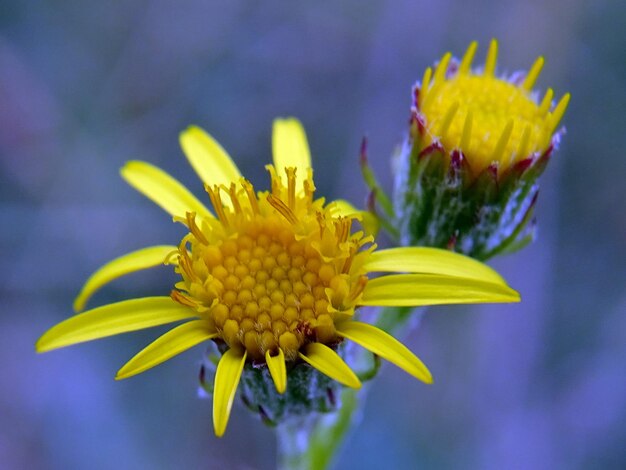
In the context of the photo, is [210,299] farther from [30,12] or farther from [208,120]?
[30,12]

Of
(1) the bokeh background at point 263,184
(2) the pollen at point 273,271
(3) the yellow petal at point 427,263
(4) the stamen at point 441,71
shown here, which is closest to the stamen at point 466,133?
(4) the stamen at point 441,71

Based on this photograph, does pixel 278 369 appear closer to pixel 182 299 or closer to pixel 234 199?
pixel 182 299

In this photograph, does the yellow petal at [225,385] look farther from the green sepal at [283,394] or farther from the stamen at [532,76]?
the stamen at [532,76]

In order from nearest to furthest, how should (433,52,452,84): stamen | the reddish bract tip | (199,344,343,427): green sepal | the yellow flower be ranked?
1. the yellow flower
2. (199,344,343,427): green sepal
3. the reddish bract tip
4. (433,52,452,84): stamen

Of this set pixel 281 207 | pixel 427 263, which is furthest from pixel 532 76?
pixel 281 207

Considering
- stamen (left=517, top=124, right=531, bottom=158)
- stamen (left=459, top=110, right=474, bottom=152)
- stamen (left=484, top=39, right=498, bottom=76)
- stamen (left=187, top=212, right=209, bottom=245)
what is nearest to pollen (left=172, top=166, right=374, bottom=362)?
stamen (left=187, top=212, right=209, bottom=245)

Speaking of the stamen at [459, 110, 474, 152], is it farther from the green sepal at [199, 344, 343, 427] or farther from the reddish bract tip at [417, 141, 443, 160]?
the green sepal at [199, 344, 343, 427]
